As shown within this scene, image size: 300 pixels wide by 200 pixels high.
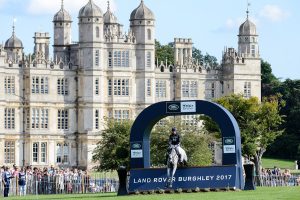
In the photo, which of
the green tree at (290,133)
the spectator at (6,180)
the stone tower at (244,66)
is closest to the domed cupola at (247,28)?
the stone tower at (244,66)

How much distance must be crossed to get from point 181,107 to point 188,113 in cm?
38

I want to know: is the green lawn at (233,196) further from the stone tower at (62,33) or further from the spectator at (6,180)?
the stone tower at (62,33)

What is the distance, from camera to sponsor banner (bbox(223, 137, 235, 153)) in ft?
179

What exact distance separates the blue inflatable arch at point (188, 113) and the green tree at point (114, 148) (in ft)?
103

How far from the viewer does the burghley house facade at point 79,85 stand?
363 ft

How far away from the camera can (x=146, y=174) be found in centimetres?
5488

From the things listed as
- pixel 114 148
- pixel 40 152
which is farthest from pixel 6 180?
pixel 40 152

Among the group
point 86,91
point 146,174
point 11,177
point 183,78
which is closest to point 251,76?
point 183,78

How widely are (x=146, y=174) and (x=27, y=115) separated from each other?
186 feet

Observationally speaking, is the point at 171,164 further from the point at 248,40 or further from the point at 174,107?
the point at 248,40

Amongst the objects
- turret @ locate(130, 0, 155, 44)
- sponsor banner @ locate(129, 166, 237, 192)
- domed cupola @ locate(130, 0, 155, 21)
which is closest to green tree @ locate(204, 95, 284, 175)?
turret @ locate(130, 0, 155, 44)

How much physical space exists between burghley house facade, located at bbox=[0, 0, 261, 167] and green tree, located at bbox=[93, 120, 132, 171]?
16357 mm

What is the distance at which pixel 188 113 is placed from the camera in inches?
2184

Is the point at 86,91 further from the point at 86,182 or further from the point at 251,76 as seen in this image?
the point at 86,182
